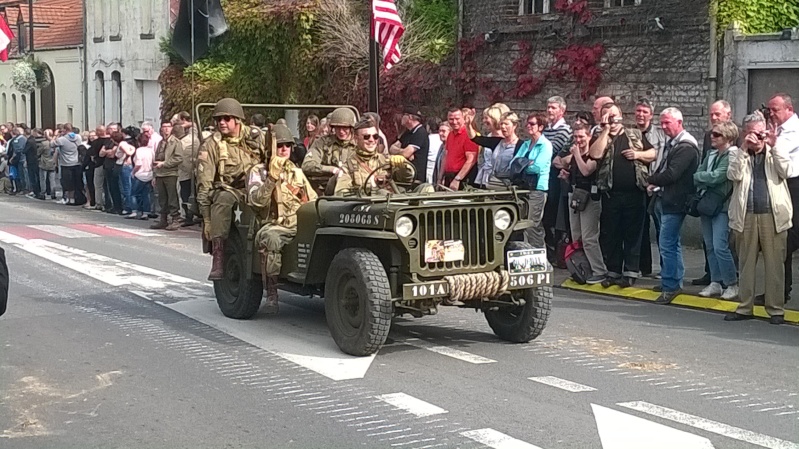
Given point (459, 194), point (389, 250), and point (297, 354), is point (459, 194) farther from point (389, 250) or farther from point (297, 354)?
point (297, 354)

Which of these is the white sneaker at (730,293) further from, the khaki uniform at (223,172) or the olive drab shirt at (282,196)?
the khaki uniform at (223,172)

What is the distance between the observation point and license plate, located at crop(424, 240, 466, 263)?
7984 mm

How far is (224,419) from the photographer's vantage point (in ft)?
21.8

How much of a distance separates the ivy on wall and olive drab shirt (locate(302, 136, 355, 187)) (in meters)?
8.06

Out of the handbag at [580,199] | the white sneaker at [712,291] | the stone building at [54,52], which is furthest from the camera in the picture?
the stone building at [54,52]

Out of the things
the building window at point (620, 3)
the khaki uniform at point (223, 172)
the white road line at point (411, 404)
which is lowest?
the white road line at point (411, 404)

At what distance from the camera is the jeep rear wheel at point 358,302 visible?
25.8 ft

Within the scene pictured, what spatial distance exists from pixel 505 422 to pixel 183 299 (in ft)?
17.9

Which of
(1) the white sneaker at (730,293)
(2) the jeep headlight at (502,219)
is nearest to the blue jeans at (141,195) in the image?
(1) the white sneaker at (730,293)

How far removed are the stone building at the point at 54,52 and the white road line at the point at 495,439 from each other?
37.6m

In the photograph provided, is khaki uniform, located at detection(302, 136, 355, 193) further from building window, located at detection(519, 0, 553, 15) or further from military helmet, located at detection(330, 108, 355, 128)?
building window, located at detection(519, 0, 553, 15)

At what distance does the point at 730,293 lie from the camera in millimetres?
10719

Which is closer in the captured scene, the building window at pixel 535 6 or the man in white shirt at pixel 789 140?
the man in white shirt at pixel 789 140

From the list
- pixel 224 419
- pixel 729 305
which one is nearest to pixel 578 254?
pixel 729 305
